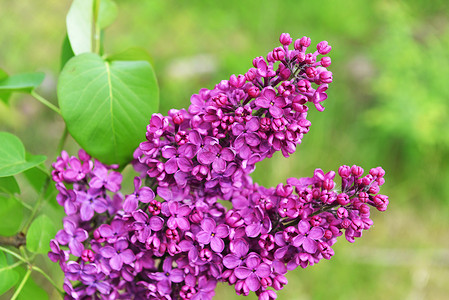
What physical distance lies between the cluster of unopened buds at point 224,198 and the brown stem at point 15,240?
124mm

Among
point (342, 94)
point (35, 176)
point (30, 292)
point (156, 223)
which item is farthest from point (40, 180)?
point (342, 94)

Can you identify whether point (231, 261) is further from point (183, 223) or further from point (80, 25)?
point (80, 25)

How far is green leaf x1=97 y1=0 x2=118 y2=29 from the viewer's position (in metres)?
0.78

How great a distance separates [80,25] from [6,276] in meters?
0.40

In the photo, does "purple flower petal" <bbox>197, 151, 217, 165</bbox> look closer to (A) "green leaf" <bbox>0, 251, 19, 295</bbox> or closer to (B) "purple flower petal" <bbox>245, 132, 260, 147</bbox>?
(B) "purple flower petal" <bbox>245, 132, 260, 147</bbox>

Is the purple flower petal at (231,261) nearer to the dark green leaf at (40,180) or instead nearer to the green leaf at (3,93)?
the dark green leaf at (40,180)

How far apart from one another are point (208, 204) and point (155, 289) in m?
0.13

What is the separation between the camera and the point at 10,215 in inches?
25.8

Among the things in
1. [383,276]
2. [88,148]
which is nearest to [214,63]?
[383,276]

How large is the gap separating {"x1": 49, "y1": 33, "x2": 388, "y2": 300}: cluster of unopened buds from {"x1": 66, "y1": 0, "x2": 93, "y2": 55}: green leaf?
0.21 metres

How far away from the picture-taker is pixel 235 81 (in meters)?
0.53

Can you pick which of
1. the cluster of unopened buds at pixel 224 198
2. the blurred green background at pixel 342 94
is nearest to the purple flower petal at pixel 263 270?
the cluster of unopened buds at pixel 224 198

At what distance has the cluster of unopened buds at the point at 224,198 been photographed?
53cm

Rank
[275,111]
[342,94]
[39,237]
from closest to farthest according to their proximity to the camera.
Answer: [275,111]
[39,237]
[342,94]
